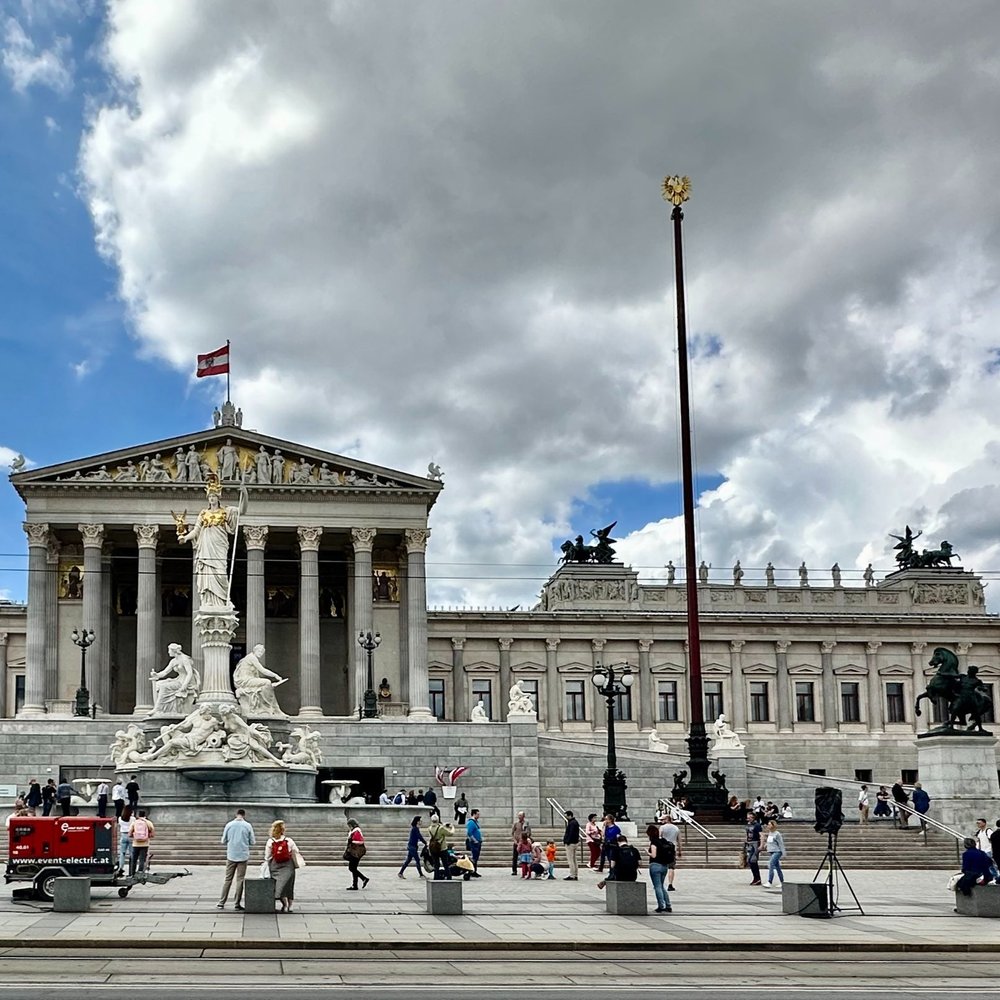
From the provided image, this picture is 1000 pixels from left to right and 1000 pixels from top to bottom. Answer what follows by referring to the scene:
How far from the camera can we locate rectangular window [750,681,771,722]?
94438 mm

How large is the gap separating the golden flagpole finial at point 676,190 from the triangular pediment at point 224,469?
106 ft

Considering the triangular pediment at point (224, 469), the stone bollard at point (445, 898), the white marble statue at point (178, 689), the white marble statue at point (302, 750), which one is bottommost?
the stone bollard at point (445, 898)

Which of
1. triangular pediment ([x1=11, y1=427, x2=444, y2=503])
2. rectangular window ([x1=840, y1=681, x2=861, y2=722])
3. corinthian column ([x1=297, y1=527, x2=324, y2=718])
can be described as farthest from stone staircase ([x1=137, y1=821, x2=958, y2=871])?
rectangular window ([x1=840, y1=681, x2=861, y2=722])

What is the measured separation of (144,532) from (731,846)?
42.4 metres

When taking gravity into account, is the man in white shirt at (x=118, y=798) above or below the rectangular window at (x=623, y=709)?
below

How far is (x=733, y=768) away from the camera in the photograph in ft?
198

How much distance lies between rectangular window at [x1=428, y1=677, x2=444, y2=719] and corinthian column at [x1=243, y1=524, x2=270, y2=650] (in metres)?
17.3

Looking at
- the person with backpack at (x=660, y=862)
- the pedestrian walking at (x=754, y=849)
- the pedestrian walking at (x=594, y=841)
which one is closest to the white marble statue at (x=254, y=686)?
the pedestrian walking at (x=594, y=841)

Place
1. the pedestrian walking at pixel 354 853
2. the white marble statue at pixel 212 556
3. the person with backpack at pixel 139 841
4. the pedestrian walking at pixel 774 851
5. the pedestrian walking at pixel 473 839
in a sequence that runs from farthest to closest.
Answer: the white marble statue at pixel 212 556
the pedestrian walking at pixel 473 839
the pedestrian walking at pixel 774 851
the person with backpack at pixel 139 841
the pedestrian walking at pixel 354 853

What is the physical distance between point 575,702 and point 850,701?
18.0 m

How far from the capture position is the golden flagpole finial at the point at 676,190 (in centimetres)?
4938

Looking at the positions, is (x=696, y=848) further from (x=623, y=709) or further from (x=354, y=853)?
(x=623, y=709)

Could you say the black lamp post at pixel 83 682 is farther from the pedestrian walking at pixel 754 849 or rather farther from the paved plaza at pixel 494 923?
the pedestrian walking at pixel 754 849

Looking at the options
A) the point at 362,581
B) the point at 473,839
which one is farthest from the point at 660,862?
the point at 362,581
